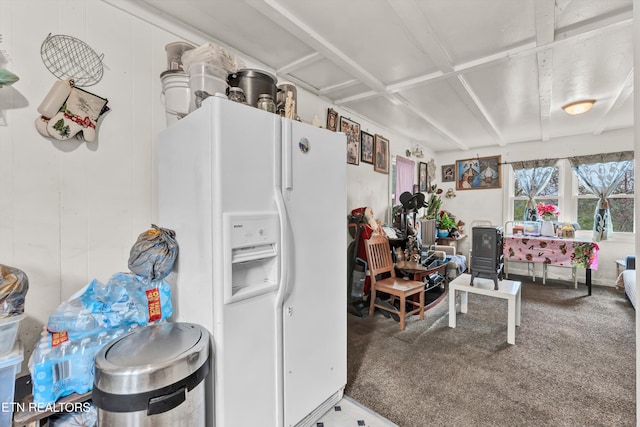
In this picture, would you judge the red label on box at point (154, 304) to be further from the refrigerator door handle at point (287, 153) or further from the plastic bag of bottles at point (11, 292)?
the refrigerator door handle at point (287, 153)

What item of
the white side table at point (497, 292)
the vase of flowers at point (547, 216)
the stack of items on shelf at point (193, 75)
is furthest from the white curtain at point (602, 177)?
the stack of items on shelf at point (193, 75)

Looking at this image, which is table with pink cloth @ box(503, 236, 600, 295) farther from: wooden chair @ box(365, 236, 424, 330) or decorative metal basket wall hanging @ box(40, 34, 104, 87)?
decorative metal basket wall hanging @ box(40, 34, 104, 87)

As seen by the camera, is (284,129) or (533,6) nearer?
(284,129)

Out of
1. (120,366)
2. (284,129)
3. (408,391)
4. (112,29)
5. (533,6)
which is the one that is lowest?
(408,391)

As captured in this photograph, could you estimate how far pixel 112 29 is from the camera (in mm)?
1494

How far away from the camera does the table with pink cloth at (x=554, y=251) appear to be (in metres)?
3.62

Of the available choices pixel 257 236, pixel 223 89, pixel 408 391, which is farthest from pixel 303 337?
pixel 223 89

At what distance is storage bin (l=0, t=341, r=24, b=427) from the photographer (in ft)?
3.08

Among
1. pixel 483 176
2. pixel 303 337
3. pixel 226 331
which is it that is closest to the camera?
pixel 226 331

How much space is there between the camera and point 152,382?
36.1 inches

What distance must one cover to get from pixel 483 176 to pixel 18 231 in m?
6.28

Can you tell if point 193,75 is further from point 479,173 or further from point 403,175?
point 479,173

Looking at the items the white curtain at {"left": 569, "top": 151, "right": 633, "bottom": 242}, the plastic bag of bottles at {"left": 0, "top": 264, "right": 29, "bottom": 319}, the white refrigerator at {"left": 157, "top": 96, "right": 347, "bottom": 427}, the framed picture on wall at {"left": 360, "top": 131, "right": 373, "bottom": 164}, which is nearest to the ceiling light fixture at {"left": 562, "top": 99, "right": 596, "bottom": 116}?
the white curtain at {"left": 569, "top": 151, "right": 633, "bottom": 242}

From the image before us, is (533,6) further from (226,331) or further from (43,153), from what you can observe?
(43,153)
